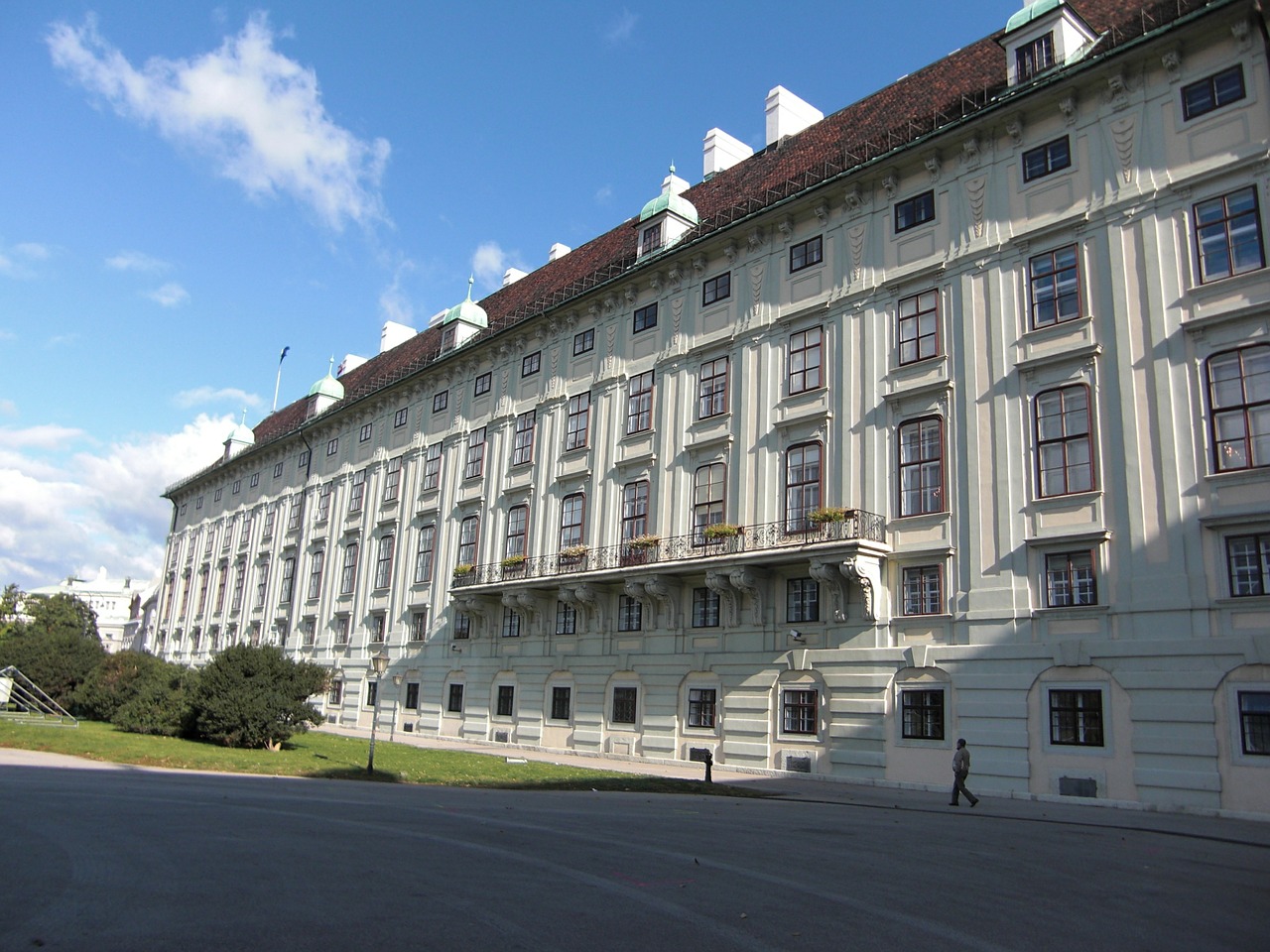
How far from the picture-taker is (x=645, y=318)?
35.8 meters

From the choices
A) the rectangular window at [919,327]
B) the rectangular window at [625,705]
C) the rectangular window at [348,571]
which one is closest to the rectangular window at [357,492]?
the rectangular window at [348,571]

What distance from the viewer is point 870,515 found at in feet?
86.6

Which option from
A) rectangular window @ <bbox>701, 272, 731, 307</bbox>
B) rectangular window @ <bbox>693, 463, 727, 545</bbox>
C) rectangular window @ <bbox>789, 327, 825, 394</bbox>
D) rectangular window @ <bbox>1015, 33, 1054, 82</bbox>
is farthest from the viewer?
rectangular window @ <bbox>701, 272, 731, 307</bbox>

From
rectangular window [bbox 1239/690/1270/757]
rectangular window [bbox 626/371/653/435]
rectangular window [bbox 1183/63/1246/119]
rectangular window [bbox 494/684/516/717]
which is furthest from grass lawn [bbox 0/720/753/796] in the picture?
rectangular window [bbox 1183/63/1246/119]

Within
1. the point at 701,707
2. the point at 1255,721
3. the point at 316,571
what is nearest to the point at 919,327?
the point at 1255,721

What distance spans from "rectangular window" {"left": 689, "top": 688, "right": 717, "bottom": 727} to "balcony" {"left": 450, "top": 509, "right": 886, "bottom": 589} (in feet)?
13.4

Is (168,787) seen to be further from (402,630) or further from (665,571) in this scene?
(402,630)

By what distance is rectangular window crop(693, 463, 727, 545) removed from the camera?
30.9 meters

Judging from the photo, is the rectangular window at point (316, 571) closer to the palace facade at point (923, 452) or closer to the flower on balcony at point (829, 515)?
the palace facade at point (923, 452)

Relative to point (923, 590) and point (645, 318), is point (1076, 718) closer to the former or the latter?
point (923, 590)

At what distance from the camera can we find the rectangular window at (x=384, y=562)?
46.6 meters

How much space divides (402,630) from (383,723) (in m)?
4.22

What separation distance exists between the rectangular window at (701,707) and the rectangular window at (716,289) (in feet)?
42.4

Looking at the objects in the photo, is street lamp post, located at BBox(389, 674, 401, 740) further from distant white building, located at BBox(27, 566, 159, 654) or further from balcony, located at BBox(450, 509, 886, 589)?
distant white building, located at BBox(27, 566, 159, 654)
